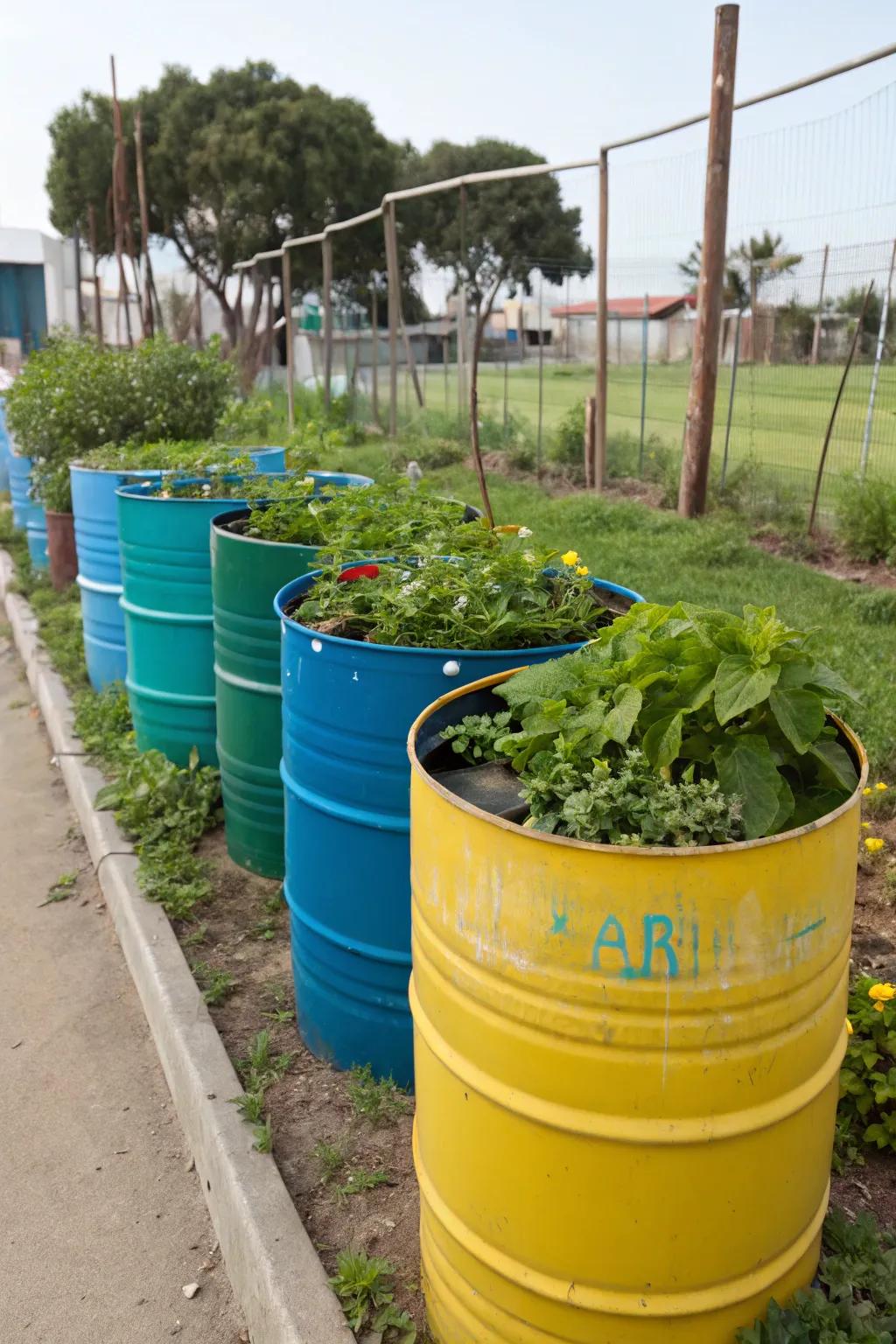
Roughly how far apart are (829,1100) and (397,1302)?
3.36ft

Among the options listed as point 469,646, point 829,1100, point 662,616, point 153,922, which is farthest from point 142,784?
point 829,1100

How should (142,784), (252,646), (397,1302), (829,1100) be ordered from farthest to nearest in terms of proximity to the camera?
1. (142,784)
2. (252,646)
3. (397,1302)
4. (829,1100)

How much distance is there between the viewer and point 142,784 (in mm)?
4715

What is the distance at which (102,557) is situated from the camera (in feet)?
18.7

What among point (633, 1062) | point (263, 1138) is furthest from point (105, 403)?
point (633, 1062)

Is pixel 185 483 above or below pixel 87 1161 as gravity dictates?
above

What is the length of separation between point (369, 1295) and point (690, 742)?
1329mm

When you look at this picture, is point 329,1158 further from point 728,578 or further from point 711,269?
point 711,269

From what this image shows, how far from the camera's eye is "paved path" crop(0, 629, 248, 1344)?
8.43 feet

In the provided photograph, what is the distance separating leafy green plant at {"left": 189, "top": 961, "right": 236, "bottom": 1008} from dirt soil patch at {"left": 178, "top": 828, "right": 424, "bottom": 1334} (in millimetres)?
19

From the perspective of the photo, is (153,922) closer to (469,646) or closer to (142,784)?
(142,784)

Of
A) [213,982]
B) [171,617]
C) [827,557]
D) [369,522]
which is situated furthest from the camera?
[827,557]

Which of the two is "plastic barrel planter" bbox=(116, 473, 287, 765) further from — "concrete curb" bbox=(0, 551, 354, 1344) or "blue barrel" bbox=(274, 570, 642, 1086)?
"blue barrel" bbox=(274, 570, 642, 1086)

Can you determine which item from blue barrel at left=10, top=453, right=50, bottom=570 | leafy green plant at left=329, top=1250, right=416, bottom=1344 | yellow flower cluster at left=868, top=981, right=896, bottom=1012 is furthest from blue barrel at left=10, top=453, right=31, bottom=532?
yellow flower cluster at left=868, top=981, right=896, bottom=1012
